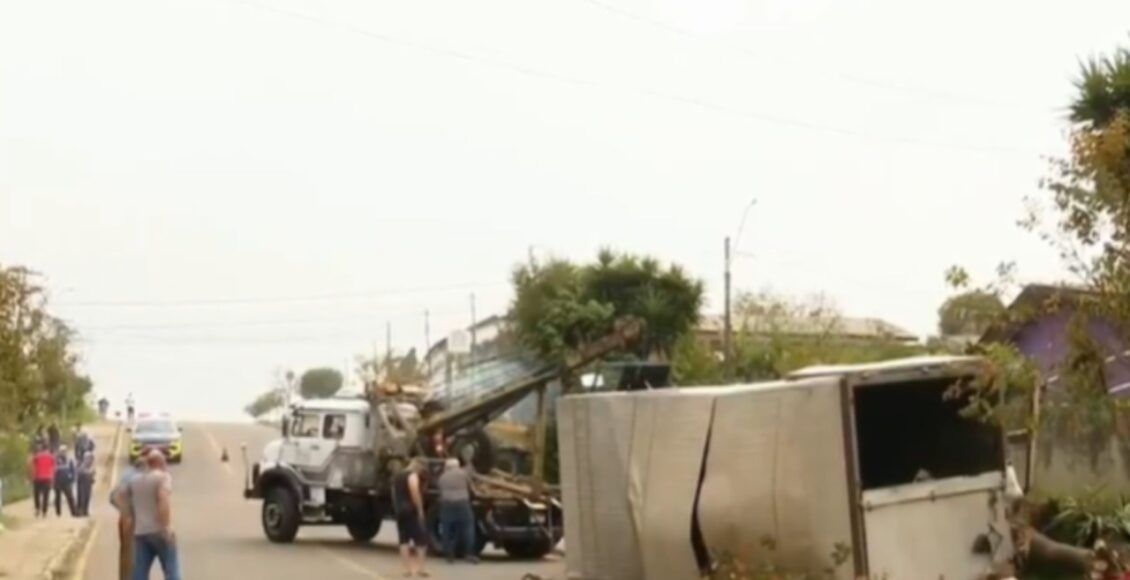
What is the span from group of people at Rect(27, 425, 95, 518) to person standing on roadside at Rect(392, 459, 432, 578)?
46.4 ft

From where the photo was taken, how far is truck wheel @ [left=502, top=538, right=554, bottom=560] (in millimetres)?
33062

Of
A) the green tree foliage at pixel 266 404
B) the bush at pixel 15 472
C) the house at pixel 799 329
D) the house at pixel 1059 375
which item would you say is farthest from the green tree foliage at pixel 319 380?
the house at pixel 1059 375

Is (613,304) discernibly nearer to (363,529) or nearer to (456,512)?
(363,529)

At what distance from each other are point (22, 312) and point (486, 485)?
362 inches

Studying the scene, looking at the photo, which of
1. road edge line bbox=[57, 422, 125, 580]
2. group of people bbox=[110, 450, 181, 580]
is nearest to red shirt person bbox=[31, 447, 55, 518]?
road edge line bbox=[57, 422, 125, 580]

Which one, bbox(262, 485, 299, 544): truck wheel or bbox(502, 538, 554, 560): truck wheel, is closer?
bbox(502, 538, 554, 560): truck wheel

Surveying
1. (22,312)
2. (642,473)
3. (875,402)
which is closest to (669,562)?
(642,473)

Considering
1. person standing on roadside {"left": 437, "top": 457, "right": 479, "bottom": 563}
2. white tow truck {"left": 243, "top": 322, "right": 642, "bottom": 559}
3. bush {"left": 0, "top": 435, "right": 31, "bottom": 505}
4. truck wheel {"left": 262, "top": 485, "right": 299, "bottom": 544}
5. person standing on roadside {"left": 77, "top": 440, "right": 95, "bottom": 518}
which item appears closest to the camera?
person standing on roadside {"left": 437, "top": 457, "right": 479, "bottom": 563}

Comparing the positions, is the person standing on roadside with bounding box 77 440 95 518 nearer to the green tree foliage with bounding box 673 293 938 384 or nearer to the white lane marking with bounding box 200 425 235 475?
the green tree foliage with bounding box 673 293 938 384

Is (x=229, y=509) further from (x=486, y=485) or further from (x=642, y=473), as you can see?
(x=642, y=473)

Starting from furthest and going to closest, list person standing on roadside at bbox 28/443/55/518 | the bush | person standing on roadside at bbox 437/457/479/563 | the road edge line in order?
the bush, person standing on roadside at bbox 28/443/55/518, person standing on roadside at bbox 437/457/479/563, the road edge line

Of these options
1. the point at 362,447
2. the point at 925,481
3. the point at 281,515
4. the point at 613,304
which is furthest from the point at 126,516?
the point at 613,304

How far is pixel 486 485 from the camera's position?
109ft

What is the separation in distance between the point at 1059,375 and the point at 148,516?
28.9ft
